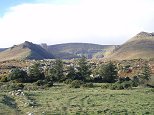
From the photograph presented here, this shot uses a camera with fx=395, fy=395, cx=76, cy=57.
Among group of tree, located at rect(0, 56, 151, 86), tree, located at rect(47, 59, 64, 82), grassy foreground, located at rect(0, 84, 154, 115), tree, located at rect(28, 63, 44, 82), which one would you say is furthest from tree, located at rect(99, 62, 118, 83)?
grassy foreground, located at rect(0, 84, 154, 115)

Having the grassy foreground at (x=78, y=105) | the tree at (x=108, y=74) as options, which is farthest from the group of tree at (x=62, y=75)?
the grassy foreground at (x=78, y=105)

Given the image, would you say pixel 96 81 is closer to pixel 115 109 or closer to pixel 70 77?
pixel 70 77

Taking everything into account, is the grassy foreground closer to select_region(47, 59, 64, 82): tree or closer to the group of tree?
the group of tree

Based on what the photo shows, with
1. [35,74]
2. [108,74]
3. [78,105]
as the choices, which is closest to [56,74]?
[35,74]

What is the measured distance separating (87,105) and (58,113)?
7.56 m

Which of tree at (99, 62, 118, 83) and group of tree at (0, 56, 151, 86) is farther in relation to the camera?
tree at (99, 62, 118, 83)

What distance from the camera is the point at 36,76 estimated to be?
3408 inches

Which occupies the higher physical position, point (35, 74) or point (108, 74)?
point (35, 74)

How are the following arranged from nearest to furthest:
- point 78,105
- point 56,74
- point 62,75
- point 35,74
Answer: point 78,105 → point 35,74 → point 56,74 → point 62,75

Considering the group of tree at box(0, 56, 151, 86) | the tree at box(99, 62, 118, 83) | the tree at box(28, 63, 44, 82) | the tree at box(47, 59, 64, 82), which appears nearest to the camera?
the group of tree at box(0, 56, 151, 86)

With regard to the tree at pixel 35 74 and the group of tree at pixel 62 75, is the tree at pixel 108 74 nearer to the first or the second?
the group of tree at pixel 62 75

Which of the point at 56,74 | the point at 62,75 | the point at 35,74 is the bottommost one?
the point at 62,75

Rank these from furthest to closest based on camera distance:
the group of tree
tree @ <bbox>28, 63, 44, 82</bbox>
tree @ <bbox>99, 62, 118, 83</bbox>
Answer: tree @ <bbox>99, 62, 118, 83</bbox> → tree @ <bbox>28, 63, 44, 82</bbox> → the group of tree

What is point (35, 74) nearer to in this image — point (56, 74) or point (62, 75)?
point (56, 74)
